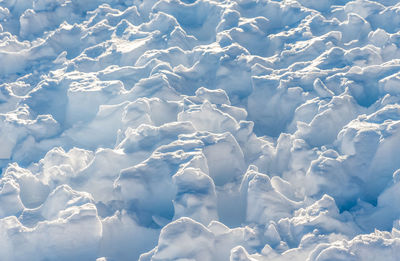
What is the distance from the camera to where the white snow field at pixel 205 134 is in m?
2.46

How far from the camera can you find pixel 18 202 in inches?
112

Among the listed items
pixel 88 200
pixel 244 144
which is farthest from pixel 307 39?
pixel 88 200

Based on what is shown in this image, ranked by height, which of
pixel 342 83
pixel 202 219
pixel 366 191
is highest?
pixel 342 83

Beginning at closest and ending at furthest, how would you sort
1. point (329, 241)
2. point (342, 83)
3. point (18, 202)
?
point (329, 241)
point (18, 202)
point (342, 83)

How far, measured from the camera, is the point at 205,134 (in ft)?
9.82

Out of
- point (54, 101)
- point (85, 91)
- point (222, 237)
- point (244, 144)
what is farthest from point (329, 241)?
point (54, 101)

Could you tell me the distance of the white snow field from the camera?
8.07ft

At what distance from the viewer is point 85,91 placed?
3.70 metres

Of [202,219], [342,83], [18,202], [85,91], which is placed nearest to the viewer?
[202,219]

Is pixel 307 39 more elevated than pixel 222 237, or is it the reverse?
pixel 307 39

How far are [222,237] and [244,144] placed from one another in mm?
838

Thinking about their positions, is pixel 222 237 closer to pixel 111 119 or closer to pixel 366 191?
pixel 366 191

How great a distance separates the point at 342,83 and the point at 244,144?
0.75m

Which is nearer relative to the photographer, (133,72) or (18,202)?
(18,202)
